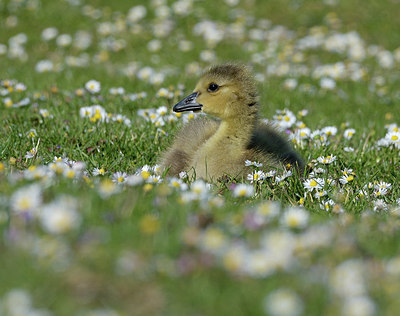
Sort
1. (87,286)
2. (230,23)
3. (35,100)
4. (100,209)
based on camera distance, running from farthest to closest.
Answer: (230,23)
(35,100)
(100,209)
(87,286)

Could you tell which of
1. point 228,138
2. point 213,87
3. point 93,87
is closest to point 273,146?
point 228,138

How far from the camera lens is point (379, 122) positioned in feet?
27.3


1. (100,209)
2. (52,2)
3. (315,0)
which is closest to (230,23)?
(315,0)

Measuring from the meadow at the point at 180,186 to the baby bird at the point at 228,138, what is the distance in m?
0.22

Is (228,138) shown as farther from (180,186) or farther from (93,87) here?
(93,87)

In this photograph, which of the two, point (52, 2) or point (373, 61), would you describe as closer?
point (373, 61)

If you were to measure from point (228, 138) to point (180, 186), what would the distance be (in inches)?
48.7

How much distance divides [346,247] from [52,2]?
12.7 metres

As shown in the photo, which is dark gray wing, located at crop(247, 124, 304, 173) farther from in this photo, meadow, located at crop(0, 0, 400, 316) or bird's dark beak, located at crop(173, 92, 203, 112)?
bird's dark beak, located at crop(173, 92, 203, 112)

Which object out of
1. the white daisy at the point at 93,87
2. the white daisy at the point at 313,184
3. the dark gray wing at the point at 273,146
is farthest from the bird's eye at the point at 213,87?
the white daisy at the point at 93,87

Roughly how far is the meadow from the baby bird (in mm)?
220

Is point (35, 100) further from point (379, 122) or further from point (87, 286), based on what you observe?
point (87, 286)

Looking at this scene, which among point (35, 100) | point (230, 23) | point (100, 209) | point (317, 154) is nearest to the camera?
point (100, 209)

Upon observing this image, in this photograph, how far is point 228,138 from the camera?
17.9 feet
